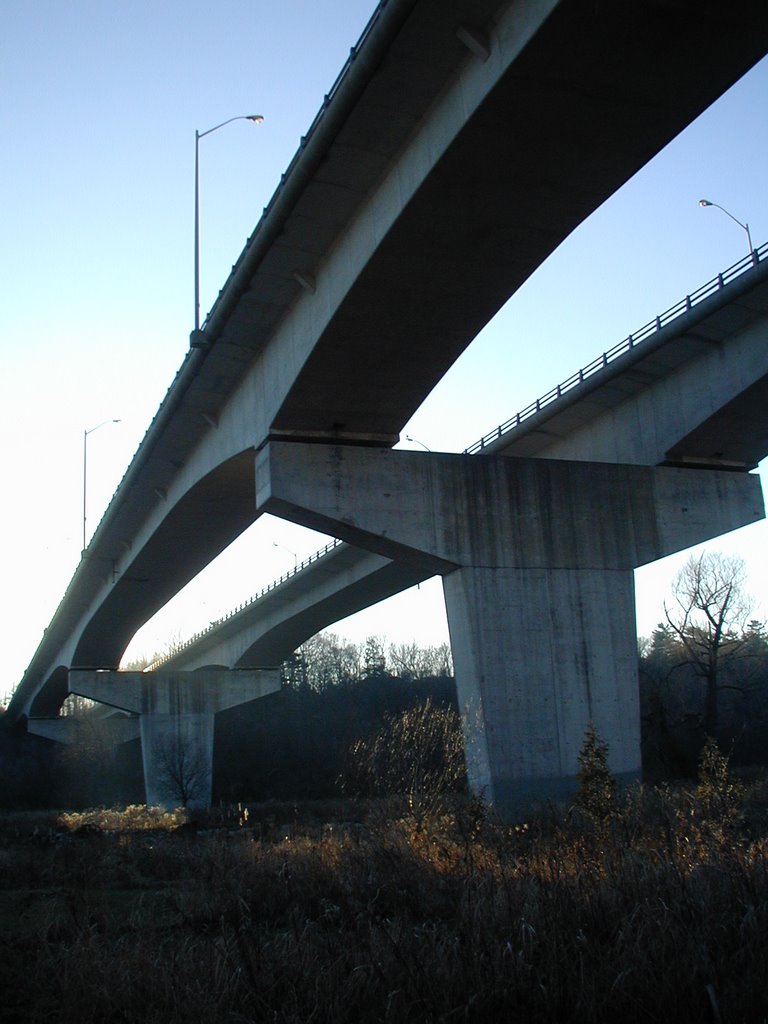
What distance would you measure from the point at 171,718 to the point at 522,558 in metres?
34.8

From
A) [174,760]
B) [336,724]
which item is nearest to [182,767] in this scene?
[174,760]

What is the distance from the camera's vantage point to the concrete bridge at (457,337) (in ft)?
37.9

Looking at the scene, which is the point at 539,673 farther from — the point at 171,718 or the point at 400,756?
the point at 171,718

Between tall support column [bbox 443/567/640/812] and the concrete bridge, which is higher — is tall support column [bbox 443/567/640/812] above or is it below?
below

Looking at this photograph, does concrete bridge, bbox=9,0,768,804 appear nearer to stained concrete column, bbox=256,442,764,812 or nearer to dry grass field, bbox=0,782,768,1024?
stained concrete column, bbox=256,442,764,812

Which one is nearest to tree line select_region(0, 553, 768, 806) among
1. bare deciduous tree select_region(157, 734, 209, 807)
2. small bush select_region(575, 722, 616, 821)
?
bare deciduous tree select_region(157, 734, 209, 807)

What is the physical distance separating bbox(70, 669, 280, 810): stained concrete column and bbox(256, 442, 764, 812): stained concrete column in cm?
3272

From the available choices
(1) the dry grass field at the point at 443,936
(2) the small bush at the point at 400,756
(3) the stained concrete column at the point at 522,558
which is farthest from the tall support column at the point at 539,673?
(1) the dry grass field at the point at 443,936

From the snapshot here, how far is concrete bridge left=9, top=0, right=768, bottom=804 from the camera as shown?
455 inches

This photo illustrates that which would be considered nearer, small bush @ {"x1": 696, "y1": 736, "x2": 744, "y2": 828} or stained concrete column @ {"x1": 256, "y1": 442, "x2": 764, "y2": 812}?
small bush @ {"x1": 696, "y1": 736, "x2": 744, "y2": 828}

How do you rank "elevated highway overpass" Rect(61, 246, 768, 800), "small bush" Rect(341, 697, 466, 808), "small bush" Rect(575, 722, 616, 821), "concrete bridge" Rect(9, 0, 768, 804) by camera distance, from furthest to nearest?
"elevated highway overpass" Rect(61, 246, 768, 800), "small bush" Rect(341, 697, 466, 808), "concrete bridge" Rect(9, 0, 768, 804), "small bush" Rect(575, 722, 616, 821)

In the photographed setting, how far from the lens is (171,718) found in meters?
51.7

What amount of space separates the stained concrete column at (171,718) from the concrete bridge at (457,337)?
22.9m

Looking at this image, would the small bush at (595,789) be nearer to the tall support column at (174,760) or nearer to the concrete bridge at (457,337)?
the concrete bridge at (457,337)
